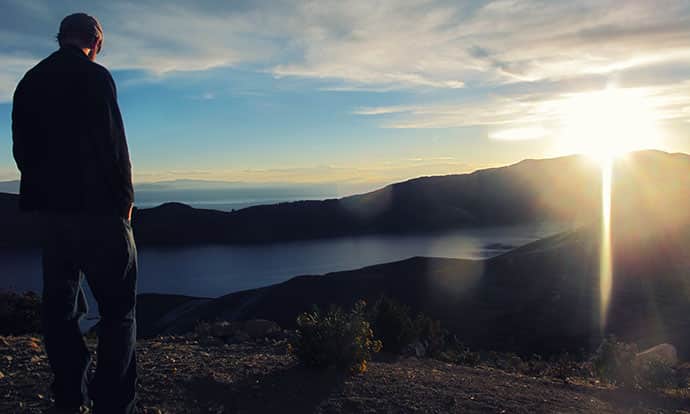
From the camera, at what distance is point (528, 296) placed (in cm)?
2317

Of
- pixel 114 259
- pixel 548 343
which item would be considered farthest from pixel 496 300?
pixel 114 259

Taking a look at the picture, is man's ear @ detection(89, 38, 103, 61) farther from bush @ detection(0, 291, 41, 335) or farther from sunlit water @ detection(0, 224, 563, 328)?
sunlit water @ detection(0, 224, 563, 328)

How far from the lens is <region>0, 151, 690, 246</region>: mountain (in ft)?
212

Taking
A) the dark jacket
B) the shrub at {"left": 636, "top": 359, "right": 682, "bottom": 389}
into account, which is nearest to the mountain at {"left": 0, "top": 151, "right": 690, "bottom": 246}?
the shrub at {"left": 636, "top": 359, "right": 682, "bottom": 389}

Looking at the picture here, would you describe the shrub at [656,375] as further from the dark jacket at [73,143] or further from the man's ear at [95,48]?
the man's ear at [95,48]

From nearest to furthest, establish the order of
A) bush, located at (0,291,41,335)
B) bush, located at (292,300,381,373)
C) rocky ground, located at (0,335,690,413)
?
1. rocky ground, located at (0,335,690,413)
2. bush, located at (292,300,381,373)
3. bush, located at (0,291,41,335)

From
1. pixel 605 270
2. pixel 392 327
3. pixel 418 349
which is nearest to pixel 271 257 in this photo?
pixel 605 270

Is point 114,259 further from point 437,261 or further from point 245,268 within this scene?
point 245,268

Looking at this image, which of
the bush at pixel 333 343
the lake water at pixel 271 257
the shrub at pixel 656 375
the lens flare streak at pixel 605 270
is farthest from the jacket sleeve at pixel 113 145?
the lake water at pixel 271 257

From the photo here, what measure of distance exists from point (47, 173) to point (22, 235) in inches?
1882

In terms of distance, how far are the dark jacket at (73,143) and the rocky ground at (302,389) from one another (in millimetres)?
1285

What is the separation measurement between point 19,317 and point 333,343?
6.27m

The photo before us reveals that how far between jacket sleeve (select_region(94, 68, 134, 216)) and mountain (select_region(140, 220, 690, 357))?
601 inches

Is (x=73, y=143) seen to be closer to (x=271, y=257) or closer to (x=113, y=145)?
(x=113, y=145)
